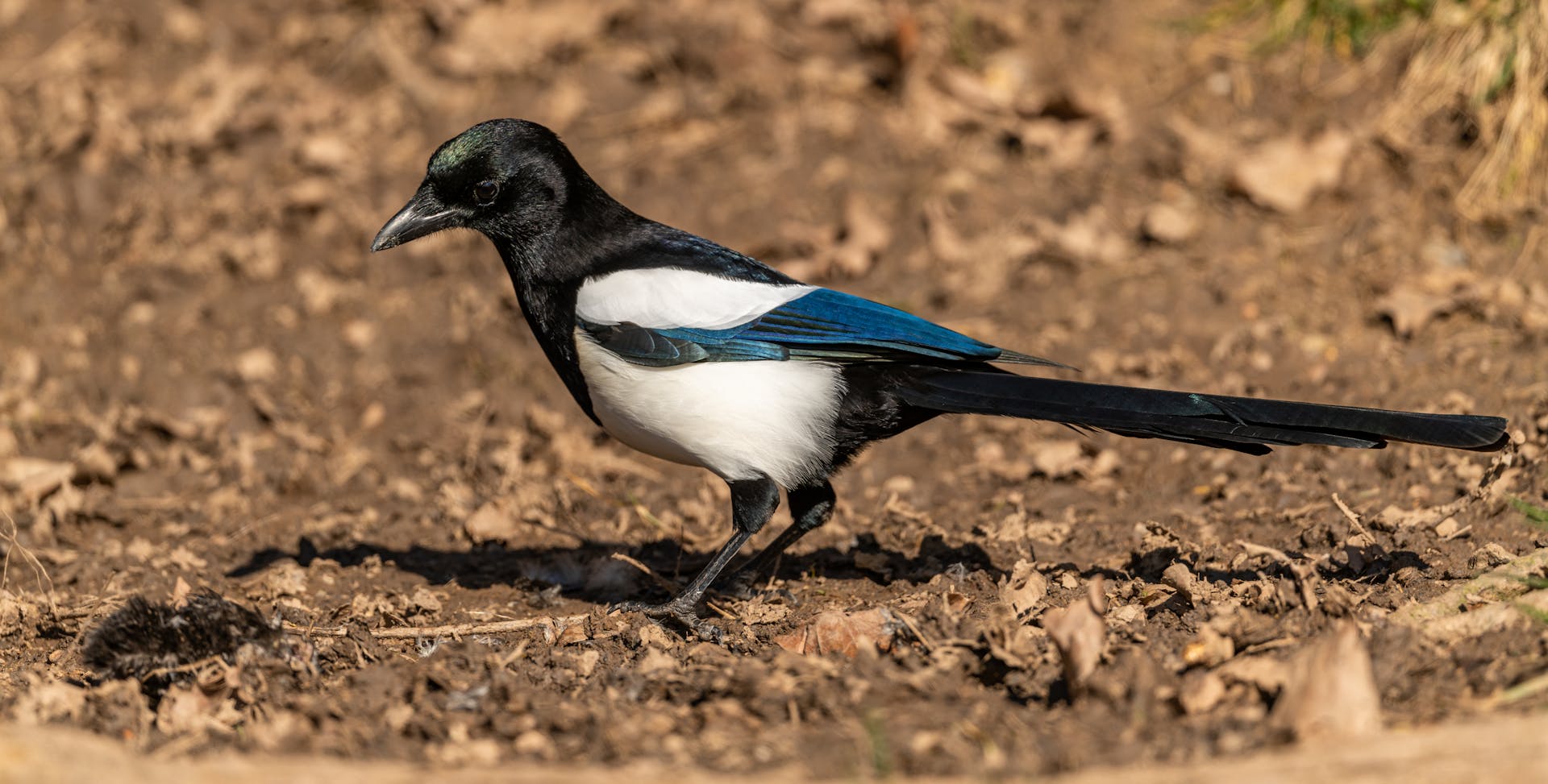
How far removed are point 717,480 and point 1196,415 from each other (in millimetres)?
2012

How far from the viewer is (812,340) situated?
370cm

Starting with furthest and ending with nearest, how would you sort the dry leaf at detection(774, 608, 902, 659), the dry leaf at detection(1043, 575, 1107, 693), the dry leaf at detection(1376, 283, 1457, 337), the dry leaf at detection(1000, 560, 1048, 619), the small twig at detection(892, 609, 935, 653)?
the dry leaf at detection(1376, 283, 1457, 337)
the dry leaf at detection(1000, 560, 1048, 619)
the dry leaf at detection(774, 608, 902, 659)
the small twig at detection(892, 609, 935, 653)
the dry leaf at detection(1043, 575, 1107, 693)

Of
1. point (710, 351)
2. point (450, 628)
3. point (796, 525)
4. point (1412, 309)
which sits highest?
point (1412, 309)

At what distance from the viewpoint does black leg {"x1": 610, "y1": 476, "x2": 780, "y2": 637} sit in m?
3.66

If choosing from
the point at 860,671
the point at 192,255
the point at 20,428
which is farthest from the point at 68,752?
the point at 192,255

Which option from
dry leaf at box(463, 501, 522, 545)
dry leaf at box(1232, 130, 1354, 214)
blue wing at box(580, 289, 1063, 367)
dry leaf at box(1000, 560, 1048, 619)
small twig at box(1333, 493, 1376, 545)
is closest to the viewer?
dry leaf at box(1000, 560, 1048, 619)

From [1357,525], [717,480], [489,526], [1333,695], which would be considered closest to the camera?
[1333,695]

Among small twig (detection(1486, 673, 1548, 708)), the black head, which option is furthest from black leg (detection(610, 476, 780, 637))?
small twig (detection(1486, 673, 1548, 708))

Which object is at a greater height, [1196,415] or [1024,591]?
[1196,415]

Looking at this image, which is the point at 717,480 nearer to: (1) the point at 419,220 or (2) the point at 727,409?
(2) the point at 727,409

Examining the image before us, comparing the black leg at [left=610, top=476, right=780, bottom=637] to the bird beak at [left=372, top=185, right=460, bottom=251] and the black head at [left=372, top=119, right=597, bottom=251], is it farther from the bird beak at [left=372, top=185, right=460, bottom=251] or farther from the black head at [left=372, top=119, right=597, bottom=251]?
the bird beak at [left=372, top=185, right=460, bottom=251]

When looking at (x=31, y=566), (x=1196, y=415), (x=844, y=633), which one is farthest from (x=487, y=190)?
(x=1196, y=415)

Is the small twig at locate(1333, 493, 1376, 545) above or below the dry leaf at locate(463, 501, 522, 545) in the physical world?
above

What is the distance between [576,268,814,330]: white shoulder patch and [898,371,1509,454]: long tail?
486 mm
